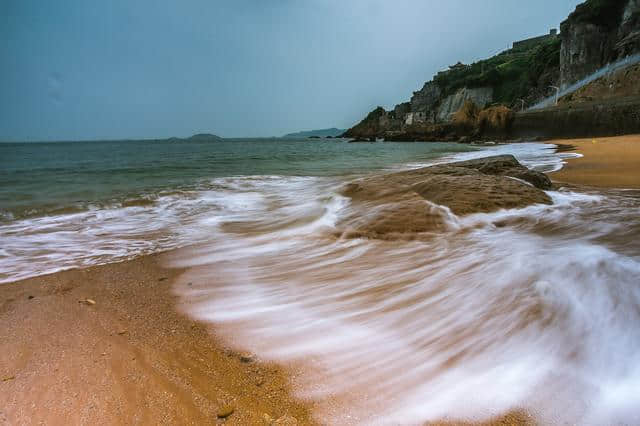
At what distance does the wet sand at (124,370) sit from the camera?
117cm

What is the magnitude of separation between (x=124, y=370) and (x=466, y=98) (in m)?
69.9

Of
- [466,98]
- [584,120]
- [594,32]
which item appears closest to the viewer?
[584,120]

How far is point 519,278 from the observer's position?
212cm

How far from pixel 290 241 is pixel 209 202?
10.6ft

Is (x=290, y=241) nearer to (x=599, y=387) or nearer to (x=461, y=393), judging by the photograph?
(x=461, y=393)

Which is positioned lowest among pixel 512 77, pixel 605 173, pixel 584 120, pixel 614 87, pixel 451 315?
pixel 451 315

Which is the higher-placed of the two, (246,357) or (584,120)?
(584,120)

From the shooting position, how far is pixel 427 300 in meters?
2.03

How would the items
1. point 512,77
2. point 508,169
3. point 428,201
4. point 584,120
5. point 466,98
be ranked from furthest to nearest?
1. point 466,98
2. point 512,77
3. point 584,120
4. point 508,169
5. point 428,201

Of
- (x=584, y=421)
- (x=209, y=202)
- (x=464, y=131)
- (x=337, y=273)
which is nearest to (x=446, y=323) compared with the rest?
(x=584, y=421)

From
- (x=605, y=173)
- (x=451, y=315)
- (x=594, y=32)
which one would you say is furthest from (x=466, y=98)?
(x=451, y=315)

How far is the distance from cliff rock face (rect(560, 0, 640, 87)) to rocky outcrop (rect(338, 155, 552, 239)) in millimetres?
37871

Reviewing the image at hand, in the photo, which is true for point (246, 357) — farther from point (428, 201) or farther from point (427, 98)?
point (427, 98)

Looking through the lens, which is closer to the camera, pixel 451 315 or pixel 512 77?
pixel 451 315
